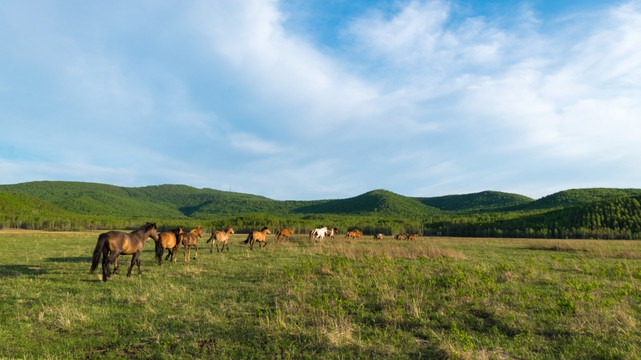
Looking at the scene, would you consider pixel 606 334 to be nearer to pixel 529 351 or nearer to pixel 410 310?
pixel 529 351

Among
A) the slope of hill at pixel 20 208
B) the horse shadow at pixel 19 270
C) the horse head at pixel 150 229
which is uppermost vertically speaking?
the slope of hill at pixel 20 208

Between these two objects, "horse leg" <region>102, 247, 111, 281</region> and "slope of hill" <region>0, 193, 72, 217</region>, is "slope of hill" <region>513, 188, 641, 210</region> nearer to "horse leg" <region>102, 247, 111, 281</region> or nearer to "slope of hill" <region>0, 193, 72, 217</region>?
"horse leg" <region>102, 247, 111, 281</region>

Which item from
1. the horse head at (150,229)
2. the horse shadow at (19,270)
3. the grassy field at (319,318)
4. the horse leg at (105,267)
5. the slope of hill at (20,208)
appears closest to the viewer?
the grassy field at (319,318)

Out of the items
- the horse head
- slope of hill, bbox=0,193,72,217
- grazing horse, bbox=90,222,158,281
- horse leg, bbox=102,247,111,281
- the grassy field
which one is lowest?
the grassy field

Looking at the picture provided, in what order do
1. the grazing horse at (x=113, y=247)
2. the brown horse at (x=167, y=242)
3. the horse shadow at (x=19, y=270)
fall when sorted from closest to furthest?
the grazing horse at (x=113, y=247) < the horse shadow at (x=19, y=270) < the brown horse at (x=167, y=242)

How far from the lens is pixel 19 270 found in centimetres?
1315

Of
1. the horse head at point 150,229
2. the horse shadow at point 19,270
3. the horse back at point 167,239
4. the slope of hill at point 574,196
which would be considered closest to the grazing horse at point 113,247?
the horse head at point 150,229

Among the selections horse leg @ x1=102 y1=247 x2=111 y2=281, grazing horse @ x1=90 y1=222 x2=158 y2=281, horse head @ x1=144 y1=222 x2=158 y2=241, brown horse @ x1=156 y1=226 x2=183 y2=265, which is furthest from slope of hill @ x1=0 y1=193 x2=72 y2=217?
horse leg @ x1=102 y1=247 x2=111 y2=281

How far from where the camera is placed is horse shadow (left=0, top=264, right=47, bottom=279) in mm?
12216

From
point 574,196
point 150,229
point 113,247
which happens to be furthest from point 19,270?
point 574,196

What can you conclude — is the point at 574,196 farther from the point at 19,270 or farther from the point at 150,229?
the point at 19,270

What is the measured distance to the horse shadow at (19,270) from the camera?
40.1 ft

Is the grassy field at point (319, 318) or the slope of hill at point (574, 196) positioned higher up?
the slope of hill at point (574, 196)

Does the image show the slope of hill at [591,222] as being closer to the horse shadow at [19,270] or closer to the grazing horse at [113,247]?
the grazing horse at [113,247]
